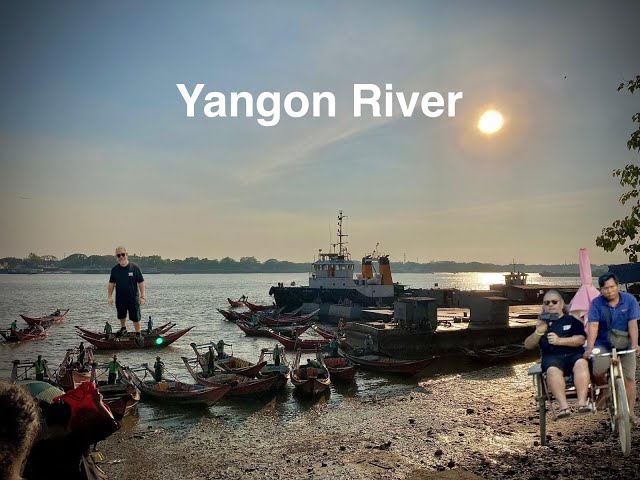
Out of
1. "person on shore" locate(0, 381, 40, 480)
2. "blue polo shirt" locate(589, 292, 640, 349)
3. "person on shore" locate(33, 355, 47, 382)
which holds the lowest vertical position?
"person on shore" locate(33, 355, 47, 382)

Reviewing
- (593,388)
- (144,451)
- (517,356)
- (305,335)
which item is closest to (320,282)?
(305,335)

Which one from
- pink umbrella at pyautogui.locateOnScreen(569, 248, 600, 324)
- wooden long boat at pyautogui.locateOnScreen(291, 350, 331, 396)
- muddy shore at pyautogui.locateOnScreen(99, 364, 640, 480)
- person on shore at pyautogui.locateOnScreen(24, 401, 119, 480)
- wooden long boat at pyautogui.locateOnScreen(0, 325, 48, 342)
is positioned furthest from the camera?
wooden long boat at pyautogui.locateOnScreen(0, 325, 48, 342)

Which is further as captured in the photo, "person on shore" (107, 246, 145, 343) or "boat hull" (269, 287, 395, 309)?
"boat hull" (269, 287, 395, 309)

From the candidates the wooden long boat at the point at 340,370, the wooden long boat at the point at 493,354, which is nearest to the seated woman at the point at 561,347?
the wooden long boat at the point at 340,370

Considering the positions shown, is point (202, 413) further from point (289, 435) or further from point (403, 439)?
point (403, 439)

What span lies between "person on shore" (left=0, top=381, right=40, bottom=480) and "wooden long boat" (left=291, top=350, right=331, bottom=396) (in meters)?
20.5

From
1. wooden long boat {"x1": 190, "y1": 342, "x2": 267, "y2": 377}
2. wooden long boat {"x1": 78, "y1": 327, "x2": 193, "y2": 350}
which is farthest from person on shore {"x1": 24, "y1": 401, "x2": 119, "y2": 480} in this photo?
wooden long boat {"x1": 78, "y1": 327, "x2": 193, "y2": 350}

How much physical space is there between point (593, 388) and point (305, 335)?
5064cm

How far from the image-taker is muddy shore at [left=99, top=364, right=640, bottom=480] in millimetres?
11891

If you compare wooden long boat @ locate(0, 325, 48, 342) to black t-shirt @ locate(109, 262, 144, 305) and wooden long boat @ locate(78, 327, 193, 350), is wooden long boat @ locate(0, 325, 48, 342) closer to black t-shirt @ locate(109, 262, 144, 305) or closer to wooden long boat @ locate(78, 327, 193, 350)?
wooden long boat @ locate(78, 327, 193, 350)

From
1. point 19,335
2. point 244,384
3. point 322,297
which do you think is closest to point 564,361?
point 244,384

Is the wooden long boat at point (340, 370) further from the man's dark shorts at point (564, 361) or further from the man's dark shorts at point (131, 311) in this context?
the man's dark shorts at point (131, 311)

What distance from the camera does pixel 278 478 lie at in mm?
12836

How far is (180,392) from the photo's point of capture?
2092 cm
